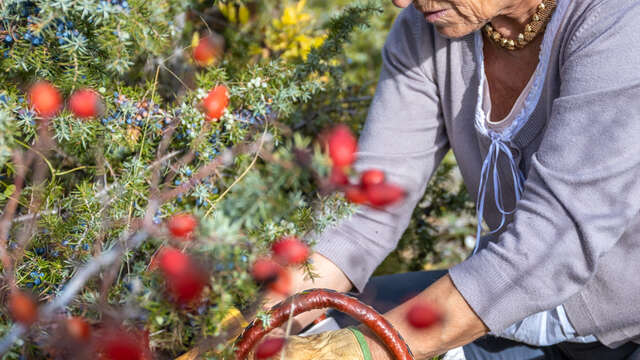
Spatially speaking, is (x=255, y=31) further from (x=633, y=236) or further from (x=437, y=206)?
(x=633, y=236)

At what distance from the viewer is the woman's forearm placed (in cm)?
114

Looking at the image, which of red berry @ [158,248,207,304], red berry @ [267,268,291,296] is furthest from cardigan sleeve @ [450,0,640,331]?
red berry @ [158,248,207,304]

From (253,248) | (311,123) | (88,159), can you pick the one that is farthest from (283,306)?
(311,123)

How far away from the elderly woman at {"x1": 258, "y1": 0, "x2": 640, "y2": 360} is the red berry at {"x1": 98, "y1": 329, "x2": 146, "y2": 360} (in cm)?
40

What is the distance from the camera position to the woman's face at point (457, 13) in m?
1.23

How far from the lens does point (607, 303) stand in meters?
1.25

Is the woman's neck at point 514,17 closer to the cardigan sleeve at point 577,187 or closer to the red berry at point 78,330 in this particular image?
the cardigan sleeve at point 577,187

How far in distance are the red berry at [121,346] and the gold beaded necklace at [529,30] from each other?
1.05 meters

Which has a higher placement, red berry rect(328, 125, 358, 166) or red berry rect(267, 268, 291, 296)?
red berry rect(328, 125, 358, 166)

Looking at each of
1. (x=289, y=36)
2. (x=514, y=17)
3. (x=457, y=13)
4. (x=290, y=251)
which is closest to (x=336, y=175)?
(x=290, y=251)

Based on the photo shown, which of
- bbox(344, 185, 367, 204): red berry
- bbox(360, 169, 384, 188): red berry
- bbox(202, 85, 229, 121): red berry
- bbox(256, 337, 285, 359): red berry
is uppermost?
bbox(344, 185, 367, 204): red berry

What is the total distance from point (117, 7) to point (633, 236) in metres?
1.10

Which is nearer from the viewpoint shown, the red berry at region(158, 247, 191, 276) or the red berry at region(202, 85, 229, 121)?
the red berry at region(158, 247, 191, 276)

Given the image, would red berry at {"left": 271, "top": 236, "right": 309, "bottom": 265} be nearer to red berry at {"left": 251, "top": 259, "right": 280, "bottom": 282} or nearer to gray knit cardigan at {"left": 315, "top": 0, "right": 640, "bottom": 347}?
red berry at {"left": 251, "top": 259, "right": 280, "bottom": 282}
